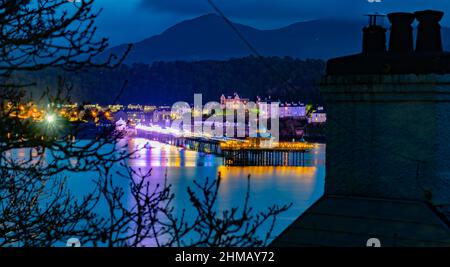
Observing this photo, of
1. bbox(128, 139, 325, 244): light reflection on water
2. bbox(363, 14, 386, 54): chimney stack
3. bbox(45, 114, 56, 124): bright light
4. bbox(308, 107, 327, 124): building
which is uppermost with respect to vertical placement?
bbox(363, 14, 386, 54): chimney stack

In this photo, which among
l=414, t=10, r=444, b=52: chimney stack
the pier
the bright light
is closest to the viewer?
the bright light

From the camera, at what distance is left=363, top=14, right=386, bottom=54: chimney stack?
4.76m

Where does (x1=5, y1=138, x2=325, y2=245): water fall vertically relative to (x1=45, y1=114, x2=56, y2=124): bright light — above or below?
below

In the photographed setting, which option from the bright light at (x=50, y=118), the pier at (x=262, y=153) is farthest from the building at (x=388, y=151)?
the pier at (x=262, y=153)

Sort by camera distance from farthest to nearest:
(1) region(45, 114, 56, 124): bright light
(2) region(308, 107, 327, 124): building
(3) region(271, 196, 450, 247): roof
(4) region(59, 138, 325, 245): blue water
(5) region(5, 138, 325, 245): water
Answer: (2) region(308, 107, 327, 124): building < (4) region(59, 138, 325, 245): blue water < (5) region(5, 138, 325, 245): water < (3) region(271, 196, 450, 247): roof < (1) region(45, 114, 56, 124): bright light

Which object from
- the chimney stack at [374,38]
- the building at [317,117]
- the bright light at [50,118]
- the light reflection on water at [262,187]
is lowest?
the light reflection on water at [262,187]

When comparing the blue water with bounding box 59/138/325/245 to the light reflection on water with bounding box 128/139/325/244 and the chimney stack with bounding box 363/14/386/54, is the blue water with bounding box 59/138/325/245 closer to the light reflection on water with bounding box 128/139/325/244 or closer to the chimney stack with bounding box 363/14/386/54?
the light reflection on water with bounding box 128/139/325/244

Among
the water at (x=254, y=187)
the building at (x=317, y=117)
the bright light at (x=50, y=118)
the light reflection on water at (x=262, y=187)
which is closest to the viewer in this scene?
the bright light at (x=50, y=118)

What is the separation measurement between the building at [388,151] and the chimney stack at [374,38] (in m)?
0.17

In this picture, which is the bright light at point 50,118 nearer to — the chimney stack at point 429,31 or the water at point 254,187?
the chimney stack at point 429,31

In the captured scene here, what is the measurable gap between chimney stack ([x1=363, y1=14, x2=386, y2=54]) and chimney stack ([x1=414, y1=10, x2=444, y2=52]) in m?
0.24

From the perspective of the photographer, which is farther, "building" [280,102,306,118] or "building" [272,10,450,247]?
"building" [280,102,306,118]

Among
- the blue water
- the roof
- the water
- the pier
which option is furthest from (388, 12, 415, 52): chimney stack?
the pier

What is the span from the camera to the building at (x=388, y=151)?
165 inches
